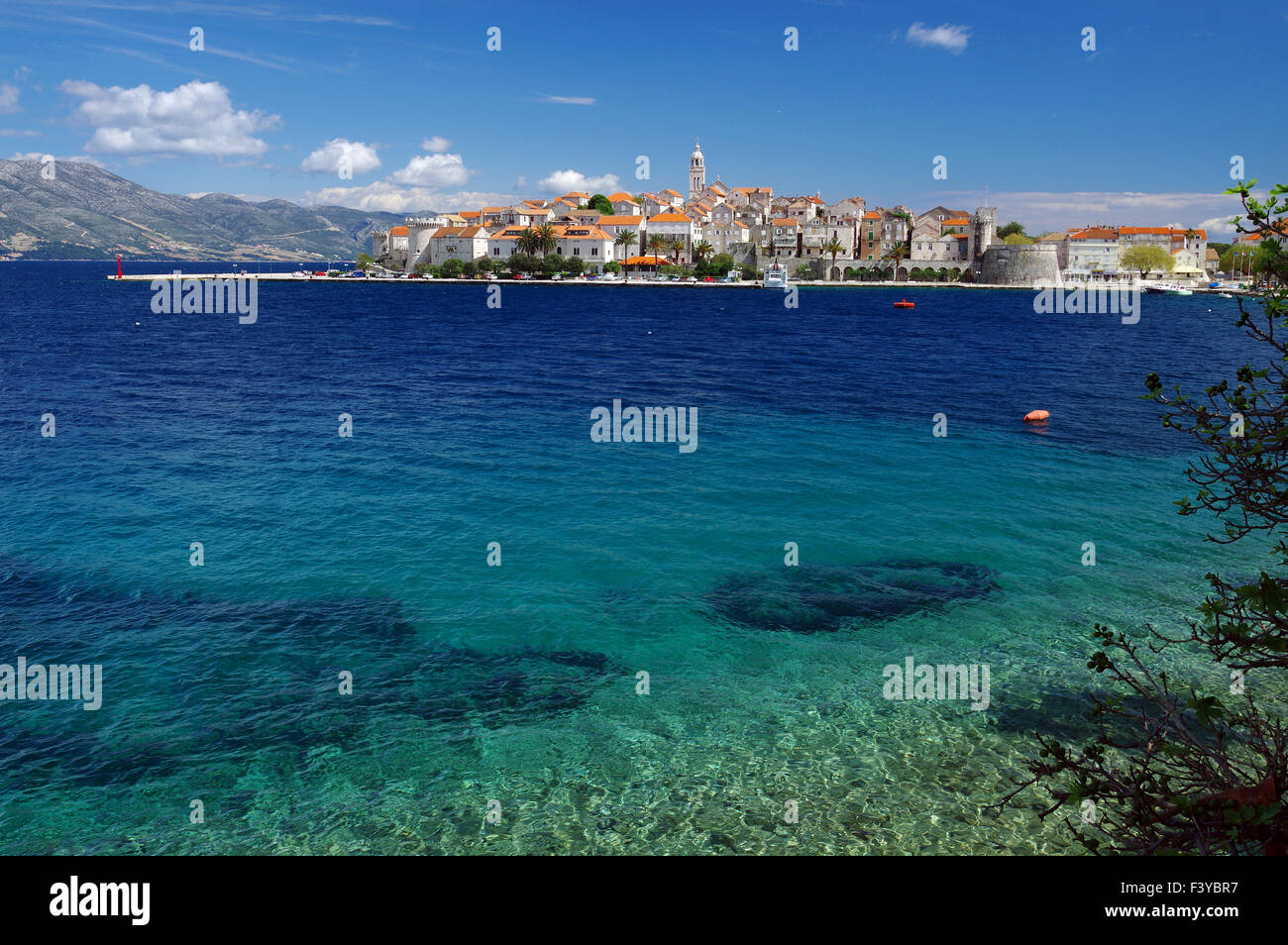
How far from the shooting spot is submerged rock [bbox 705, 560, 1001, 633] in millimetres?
17203

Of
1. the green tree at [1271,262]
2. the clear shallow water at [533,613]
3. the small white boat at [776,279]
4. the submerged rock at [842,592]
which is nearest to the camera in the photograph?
the green tree at [1271,262]

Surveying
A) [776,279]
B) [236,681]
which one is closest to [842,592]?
[236,681]

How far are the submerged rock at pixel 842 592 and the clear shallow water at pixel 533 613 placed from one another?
0.35 meters

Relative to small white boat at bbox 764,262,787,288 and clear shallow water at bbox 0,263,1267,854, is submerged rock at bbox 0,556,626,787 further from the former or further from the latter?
small white boat at bbox 764,262,787,288

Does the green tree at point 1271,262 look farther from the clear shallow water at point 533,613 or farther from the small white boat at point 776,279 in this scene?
the small white boat at point 776,279

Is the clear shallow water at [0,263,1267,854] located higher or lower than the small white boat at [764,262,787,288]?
lower

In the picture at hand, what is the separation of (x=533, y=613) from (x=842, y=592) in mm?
6945

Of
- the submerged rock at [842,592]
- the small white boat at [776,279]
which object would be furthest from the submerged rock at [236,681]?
the small white boat at [776,279]

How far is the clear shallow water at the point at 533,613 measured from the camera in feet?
36.7

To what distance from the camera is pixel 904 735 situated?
12820mm

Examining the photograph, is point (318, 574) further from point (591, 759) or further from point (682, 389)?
point (682, 389)

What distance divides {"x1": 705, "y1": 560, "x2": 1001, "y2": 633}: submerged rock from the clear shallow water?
35 cm

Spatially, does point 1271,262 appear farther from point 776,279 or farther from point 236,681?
point 776,279

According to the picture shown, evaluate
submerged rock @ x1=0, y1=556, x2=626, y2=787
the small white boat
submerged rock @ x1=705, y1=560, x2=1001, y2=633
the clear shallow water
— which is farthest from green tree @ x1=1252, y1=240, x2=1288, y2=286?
the small white boat
